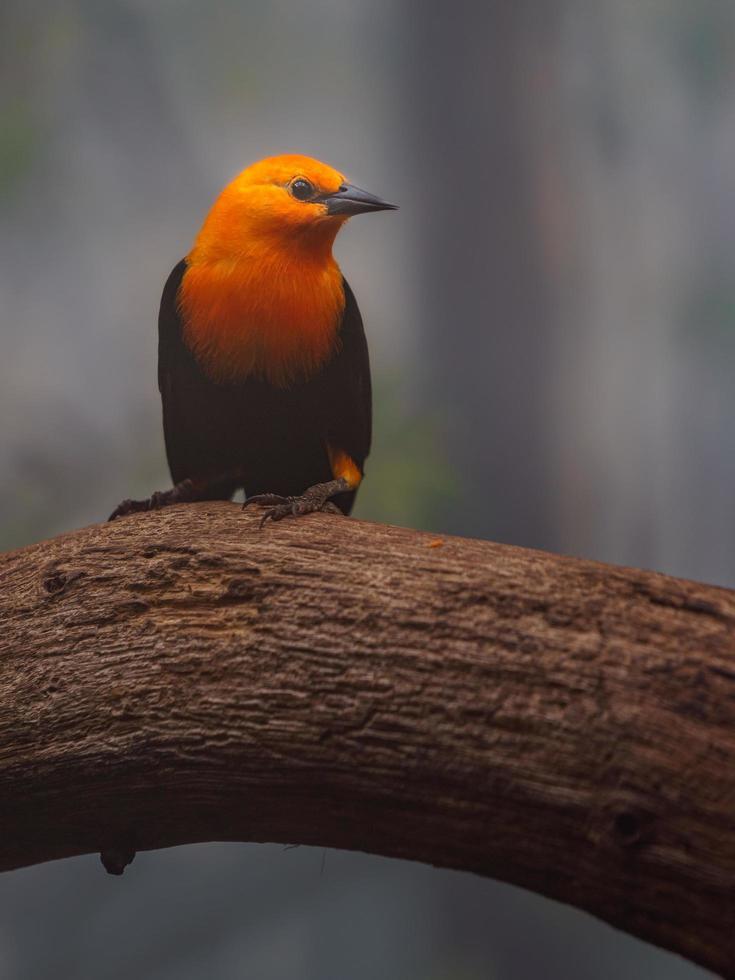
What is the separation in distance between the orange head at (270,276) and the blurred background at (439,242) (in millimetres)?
985

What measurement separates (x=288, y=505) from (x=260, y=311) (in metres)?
0.59

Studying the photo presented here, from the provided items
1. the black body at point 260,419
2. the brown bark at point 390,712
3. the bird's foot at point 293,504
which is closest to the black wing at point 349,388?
the black body at point 260,419

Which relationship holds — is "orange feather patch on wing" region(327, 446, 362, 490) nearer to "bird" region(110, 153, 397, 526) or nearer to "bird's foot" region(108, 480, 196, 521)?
"bird" region(110, 153, 397, 526)

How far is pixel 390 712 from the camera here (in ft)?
5.33

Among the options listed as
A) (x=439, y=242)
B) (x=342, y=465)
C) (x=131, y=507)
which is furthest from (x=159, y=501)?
(x=439, y=242)

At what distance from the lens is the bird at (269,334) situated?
97.1 inches

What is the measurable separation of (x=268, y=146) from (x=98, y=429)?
122cm

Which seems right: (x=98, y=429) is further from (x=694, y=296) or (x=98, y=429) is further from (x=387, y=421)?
(x=694, y=296)

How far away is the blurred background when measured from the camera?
341 centimetres

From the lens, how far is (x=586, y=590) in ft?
5.63

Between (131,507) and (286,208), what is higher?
(286,208)

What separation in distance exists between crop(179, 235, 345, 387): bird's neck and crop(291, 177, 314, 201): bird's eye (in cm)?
12

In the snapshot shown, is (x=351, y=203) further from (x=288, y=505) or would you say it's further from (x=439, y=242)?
(x=439, y=242)

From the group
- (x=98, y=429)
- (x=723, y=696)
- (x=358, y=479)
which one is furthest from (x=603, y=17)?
(x=723, y=696)
